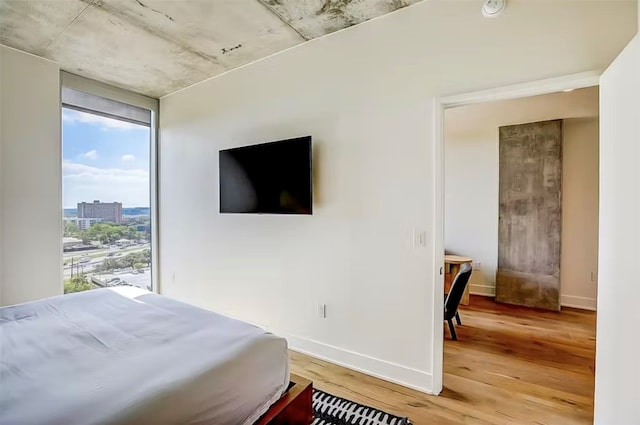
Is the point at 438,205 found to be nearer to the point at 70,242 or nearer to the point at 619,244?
the point at 619,244

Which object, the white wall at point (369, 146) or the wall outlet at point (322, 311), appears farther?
the wall outlet at point (322, 311)

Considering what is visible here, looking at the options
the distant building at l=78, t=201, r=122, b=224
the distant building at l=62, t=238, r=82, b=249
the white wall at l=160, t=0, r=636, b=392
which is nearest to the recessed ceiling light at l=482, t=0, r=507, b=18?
the white wall at l=160, t=0, r=636, b=392

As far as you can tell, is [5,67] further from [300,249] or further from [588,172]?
[588,172]

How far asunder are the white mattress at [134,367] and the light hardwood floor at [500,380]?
3.16 ft

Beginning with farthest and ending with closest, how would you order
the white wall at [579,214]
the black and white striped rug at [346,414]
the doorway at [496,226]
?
the white wall at [579,214]
the doorway at [496,226]
the black and white striped rug at [346,414]

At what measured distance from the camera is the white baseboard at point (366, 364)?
226cm

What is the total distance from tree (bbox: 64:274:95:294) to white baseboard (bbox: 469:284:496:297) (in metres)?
5.05

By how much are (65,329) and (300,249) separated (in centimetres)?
169

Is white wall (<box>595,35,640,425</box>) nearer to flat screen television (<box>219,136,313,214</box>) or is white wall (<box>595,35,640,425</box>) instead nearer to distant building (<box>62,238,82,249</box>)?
flat screen television (<box>219,136,313,214</box>)

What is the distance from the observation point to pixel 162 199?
4.02 m

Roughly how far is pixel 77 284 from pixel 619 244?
180 inches

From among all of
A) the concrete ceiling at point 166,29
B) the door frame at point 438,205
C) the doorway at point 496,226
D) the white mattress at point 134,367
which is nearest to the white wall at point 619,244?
the doorway at point 496,226

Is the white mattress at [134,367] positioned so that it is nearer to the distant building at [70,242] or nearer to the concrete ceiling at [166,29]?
the distant building at [70,242]

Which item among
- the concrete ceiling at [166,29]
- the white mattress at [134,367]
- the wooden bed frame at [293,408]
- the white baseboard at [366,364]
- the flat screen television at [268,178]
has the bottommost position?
the white baseboard at [366,364]
